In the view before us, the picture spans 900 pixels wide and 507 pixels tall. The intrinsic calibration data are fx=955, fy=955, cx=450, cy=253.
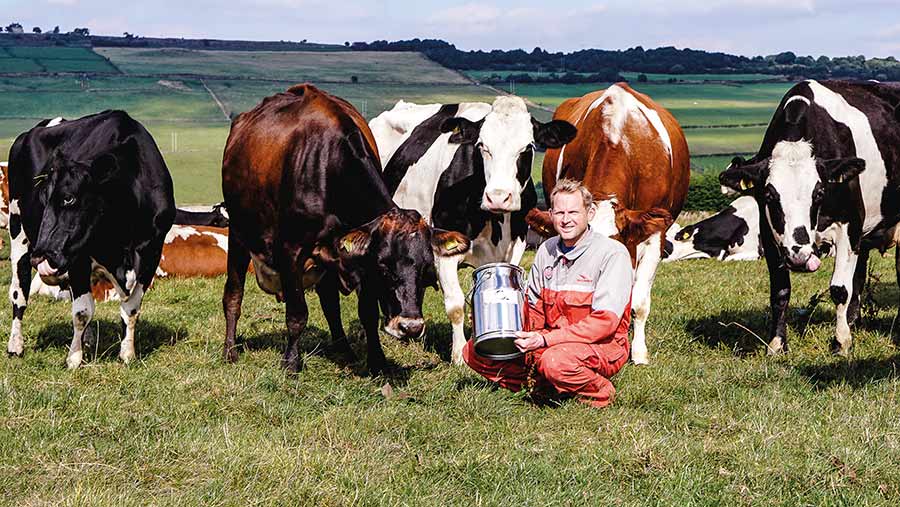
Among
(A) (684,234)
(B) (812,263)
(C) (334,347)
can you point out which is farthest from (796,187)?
(A) (684,234)

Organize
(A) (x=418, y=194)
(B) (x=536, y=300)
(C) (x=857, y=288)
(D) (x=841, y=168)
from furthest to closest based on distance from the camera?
(C) (x=857, y=288) < (A) (x=418, y=194) < (D) (x=841, y=168) < (B) (x=536, y=300)

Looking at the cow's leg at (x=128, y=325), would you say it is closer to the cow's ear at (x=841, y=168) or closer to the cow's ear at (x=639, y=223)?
the cow's ear at (x=639, y=223)

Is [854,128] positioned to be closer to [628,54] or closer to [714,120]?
[714,120]

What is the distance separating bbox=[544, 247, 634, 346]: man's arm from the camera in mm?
6008

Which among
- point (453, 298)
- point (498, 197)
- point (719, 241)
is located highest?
point (498, 197)

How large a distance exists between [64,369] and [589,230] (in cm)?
414

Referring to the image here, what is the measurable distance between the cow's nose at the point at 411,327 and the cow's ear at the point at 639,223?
1.88m

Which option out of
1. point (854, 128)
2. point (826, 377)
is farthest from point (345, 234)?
point (854, 128)

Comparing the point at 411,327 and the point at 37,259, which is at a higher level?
the point at 37,259

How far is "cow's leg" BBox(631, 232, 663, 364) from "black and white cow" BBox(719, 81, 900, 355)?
82cm

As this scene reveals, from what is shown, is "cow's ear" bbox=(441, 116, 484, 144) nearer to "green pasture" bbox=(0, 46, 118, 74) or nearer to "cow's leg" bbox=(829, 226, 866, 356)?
"cow's leg" bbox=(829, 226, 866, 356)

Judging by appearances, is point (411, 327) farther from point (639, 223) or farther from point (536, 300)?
point (639, 223)

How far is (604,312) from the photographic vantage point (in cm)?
600

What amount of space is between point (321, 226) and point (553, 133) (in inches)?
89.8
